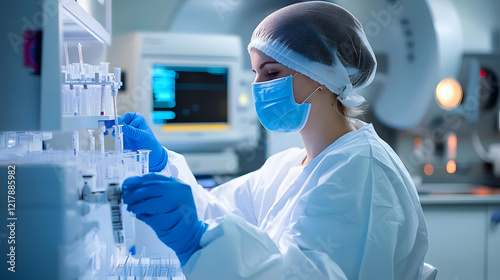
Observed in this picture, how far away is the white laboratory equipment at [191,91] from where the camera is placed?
2.74 metres

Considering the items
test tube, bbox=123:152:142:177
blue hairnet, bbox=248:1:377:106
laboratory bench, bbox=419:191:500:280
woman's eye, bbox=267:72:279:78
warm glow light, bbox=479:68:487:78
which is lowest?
laboratory bench, bbox=419:191:500:280

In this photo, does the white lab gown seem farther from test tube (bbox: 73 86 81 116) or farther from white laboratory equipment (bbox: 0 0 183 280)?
test tube (bbox: 73 86 81 116)

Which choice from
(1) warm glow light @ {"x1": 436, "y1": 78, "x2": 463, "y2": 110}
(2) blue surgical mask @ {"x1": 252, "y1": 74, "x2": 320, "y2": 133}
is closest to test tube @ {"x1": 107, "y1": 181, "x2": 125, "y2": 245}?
(2) blue surgical mask @ {"x1": 252, "y1": 74, "x2": 320, "y2": 133}

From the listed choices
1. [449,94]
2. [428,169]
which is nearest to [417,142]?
[428,169]

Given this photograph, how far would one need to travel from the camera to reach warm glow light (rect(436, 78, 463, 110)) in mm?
2836

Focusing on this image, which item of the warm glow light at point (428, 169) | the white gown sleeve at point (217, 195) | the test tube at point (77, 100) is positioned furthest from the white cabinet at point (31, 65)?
the warm glow light at point (428, 169)

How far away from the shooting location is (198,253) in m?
1.00

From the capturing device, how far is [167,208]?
952mm

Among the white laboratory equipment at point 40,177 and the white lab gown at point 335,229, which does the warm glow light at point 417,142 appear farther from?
the white laboratory equipment at point 40,177

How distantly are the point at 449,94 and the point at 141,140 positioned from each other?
7.02 ft

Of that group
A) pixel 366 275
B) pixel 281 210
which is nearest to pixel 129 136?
pixel 281 210

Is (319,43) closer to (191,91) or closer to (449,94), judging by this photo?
(191,91)

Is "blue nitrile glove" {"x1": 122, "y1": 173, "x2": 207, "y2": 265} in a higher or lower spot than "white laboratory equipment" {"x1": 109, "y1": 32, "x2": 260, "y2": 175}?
lower

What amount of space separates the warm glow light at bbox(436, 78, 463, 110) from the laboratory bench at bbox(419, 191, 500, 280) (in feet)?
1.80
